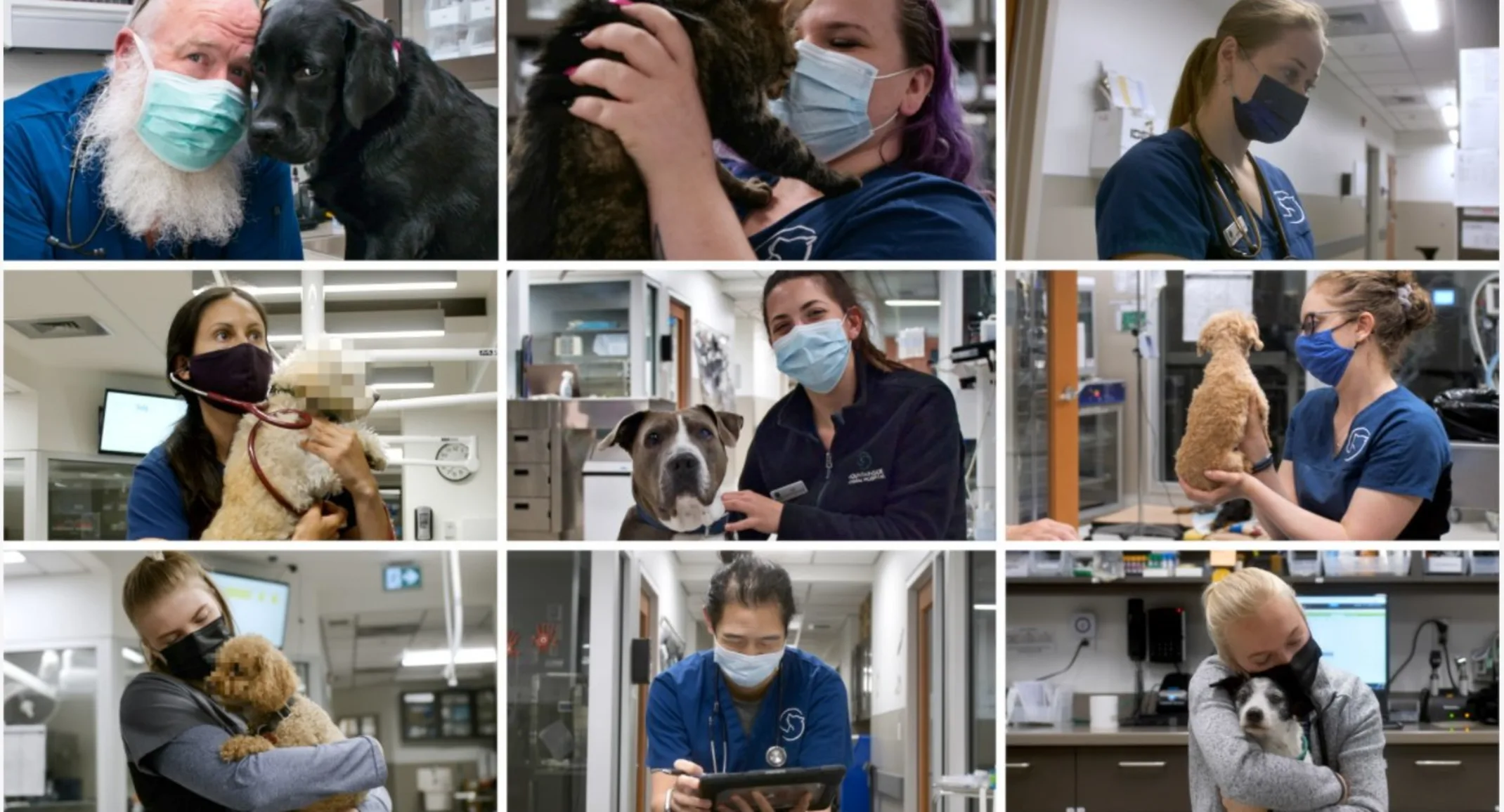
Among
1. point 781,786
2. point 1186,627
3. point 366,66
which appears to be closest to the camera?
point 366,66

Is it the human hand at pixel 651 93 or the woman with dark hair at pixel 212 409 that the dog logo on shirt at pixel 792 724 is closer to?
the woman with dark hair at pixel 212 409

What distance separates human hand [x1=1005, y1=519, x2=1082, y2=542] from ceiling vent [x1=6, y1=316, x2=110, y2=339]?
178 cm

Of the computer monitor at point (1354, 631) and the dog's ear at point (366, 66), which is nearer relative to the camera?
the dog's ear at point (366, 66)

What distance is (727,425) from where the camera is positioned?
2.95 m

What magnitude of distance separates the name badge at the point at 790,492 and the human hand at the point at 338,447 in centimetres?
78

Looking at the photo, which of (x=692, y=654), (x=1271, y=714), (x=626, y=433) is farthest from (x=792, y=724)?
(x=1271, y=714)

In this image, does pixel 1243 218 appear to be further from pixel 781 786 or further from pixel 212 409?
pixel 212 409

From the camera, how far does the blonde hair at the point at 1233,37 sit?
2969 millimetres

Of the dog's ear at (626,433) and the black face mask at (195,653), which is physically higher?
the dog's ear at (626,433)

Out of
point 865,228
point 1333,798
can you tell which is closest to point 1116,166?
point 865,228

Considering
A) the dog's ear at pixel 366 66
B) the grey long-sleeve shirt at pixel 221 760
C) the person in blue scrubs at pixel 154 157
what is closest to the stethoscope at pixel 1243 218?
the dog's ear at pixel 366 66

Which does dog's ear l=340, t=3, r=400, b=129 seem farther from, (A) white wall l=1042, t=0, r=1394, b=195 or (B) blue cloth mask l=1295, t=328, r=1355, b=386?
(B) blue cloth mask l=1295, t=328, r=1355, b=386

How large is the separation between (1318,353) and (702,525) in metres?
1.23

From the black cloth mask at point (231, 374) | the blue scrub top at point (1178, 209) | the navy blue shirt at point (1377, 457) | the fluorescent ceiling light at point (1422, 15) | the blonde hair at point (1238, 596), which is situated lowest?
the blonde hair at point (1238, 596)
